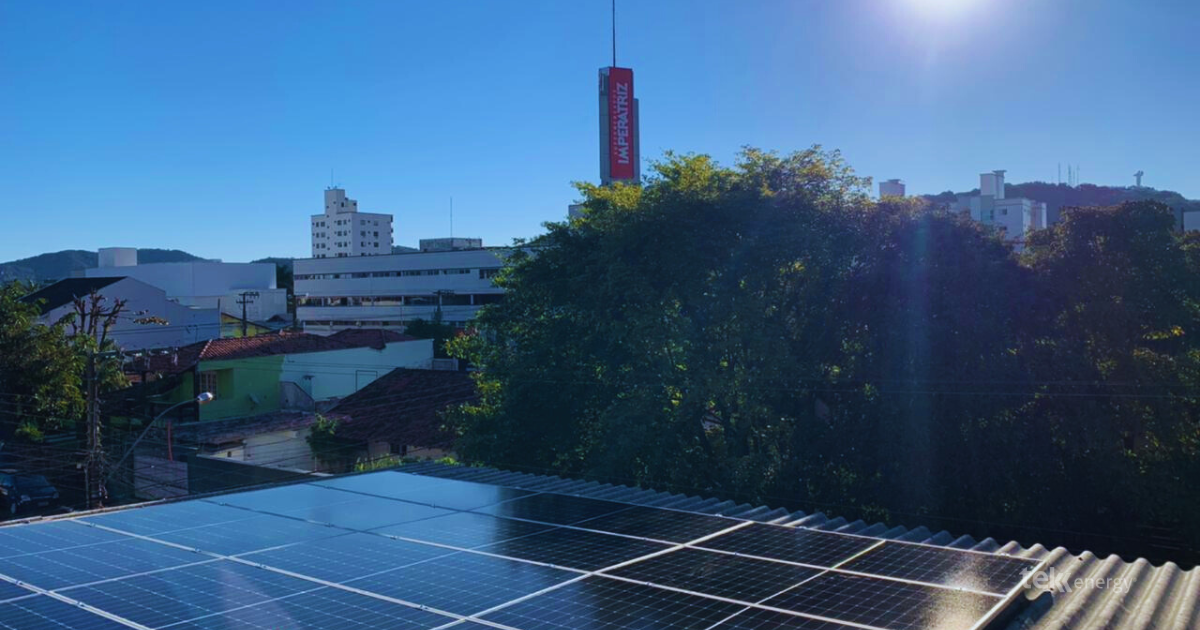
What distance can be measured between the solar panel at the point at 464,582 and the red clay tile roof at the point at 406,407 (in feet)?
58.8

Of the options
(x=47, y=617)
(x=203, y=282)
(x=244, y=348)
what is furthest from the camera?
(x=203, y=282)

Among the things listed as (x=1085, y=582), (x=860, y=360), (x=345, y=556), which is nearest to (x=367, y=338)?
(x=860, y=360)

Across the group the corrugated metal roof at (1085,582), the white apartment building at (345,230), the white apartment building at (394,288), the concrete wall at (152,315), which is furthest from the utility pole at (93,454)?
the white apartment building at (345,230)

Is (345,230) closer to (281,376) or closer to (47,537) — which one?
(281,376)

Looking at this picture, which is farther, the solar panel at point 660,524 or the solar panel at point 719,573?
the solar panel at point 660,524

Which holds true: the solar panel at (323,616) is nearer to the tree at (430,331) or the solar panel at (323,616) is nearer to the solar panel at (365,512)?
the solar panel at (365,512)

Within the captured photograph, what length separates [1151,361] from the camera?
1512 cm

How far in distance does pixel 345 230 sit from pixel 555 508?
136189mm

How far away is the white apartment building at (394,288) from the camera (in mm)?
68000

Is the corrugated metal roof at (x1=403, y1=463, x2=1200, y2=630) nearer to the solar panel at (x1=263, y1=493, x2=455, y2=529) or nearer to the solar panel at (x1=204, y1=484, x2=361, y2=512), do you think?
the solar panel at (x1=263, y1=493, x2=455, y2=529)

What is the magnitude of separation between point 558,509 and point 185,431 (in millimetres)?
26687

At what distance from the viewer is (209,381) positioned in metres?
35.9

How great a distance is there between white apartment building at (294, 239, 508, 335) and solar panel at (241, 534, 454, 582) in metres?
52.2

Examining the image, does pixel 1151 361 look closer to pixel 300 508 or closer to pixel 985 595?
pixel 985 595
